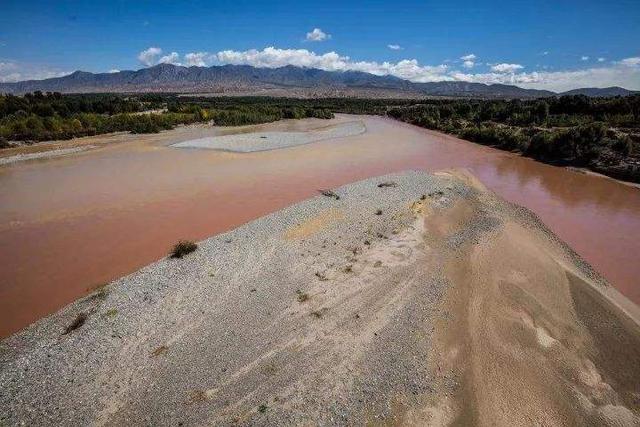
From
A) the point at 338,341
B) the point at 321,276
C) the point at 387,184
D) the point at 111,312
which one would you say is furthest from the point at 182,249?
the point at 387,184

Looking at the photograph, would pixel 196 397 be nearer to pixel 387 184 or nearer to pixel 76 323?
pixel 76 323

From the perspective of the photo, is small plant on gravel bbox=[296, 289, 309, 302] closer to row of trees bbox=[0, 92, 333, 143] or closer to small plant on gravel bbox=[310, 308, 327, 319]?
small plant on gravel bbox=[310, 308, 327, 319]

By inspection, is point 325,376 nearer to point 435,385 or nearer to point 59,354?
point 435,385

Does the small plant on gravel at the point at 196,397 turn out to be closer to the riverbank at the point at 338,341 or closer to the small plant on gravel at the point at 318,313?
the riverbank at the point at 338,341

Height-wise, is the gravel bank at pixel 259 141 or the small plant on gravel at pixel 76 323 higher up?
the small plant on gravel at pixel 76 323

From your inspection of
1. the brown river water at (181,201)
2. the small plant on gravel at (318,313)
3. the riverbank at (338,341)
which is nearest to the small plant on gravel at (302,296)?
the riverbank at (338,341)

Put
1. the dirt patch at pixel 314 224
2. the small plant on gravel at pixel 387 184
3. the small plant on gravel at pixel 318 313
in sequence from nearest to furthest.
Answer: the small plant on gravel at pixel 318 313 → the dirt patch at pixel 314 224 → the small plant on gravel at pixel 387 184

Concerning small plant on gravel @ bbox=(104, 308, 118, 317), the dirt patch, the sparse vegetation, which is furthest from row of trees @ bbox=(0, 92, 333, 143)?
small plant on gravel @ bbox=(104, 308, 118, 317)
